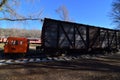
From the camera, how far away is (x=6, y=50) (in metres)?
18.8

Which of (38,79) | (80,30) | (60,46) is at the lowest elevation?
(38,79)

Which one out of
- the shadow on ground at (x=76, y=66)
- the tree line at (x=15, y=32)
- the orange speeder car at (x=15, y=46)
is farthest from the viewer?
the tree line at (x=15, y=32)

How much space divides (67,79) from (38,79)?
1.35 metres

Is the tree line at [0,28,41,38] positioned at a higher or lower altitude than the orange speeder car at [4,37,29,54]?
higher

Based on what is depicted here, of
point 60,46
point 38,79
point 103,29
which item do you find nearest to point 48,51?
point 60,46

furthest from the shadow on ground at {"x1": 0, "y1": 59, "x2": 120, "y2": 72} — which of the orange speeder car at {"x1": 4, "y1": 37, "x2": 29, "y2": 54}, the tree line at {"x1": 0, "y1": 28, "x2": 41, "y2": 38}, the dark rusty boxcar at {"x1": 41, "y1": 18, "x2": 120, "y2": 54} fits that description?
the tree line at {"x1": 0, "y1": 28, "x2": 41, "y2": 38}

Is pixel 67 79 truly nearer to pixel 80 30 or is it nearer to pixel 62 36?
pixel 62 36

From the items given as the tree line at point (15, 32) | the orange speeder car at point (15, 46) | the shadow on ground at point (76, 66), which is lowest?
the shadow on ground at point (76, 66)

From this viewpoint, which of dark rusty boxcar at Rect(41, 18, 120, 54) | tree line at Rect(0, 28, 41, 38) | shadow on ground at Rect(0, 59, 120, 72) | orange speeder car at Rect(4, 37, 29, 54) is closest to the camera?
shadow on ground at Rect(0, 59, 120, 72)

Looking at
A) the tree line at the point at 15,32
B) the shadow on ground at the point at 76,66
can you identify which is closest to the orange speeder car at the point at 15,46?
the shadow on ground at the point at 76,66

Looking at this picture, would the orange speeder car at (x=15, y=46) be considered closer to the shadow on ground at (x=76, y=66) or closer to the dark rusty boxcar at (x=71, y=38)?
the dark rusty boxcar at (x=71, y=38)

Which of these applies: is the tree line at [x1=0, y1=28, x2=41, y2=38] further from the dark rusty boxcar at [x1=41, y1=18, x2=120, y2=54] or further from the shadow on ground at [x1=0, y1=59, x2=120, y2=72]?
the shadow on ground at [x1=0, y1=59, x2=120, y2=72]

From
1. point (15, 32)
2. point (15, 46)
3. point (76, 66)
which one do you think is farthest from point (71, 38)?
point (15, 32)

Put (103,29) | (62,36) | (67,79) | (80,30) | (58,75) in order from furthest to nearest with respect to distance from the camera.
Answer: (103,29) < (80,30) < (62,36) < (58,75) < (67,79)
